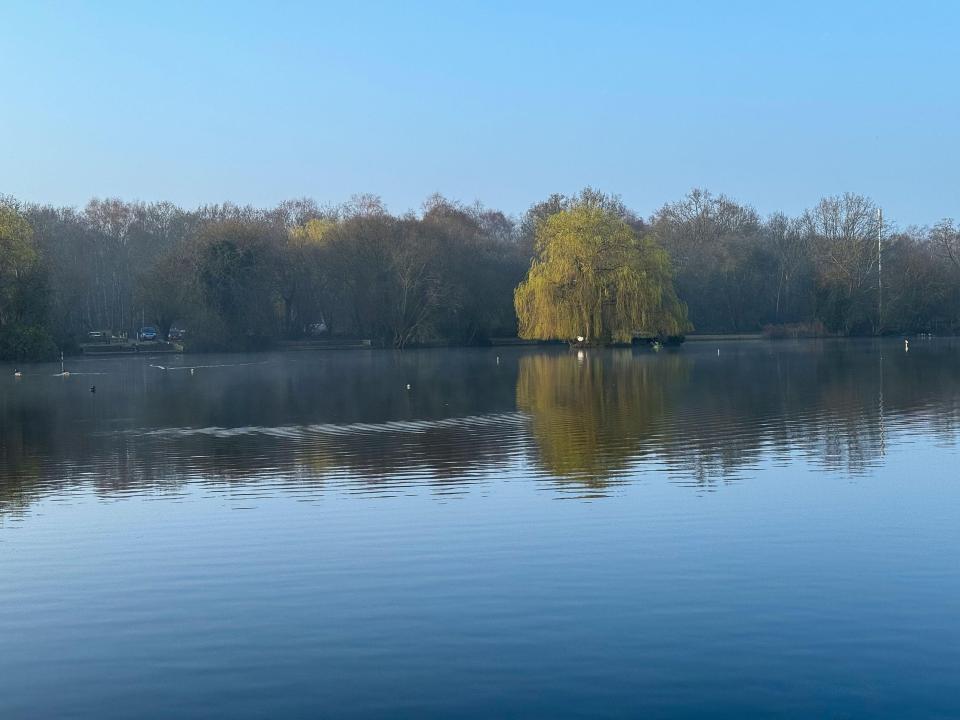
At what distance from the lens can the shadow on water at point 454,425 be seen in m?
21.5

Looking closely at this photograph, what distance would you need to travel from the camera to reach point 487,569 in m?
13.4

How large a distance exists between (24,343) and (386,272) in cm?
2822

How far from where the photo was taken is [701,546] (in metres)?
14.4

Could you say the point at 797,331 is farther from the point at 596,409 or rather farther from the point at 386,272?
the point at 596,409

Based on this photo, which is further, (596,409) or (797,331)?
(797,331)

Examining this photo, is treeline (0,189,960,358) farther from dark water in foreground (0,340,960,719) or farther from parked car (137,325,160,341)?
dark water in foreground (0,340,960,719)

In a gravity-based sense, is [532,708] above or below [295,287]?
below

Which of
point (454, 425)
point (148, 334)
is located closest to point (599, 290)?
point (148, 334)

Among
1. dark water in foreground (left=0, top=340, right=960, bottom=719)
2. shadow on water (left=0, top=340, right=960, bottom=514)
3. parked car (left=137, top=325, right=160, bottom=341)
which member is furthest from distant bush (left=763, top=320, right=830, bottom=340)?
dark water in foreground (left=0, top=340, right=960, bottom=719)

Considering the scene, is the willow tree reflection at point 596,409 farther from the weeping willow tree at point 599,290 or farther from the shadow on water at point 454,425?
the weeping willow tree at point 599,290

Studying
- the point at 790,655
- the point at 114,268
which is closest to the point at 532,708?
the point at 790,655

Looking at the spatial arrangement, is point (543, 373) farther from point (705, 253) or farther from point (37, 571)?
point (705, 253)

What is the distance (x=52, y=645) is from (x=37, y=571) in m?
3.26

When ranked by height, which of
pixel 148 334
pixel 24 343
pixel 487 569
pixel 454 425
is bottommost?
pixel 487 569
